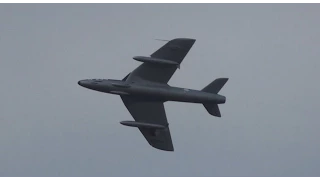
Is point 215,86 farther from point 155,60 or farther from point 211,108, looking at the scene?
point 155,60

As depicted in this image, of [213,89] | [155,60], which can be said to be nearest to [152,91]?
[155,60]

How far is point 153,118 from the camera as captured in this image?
49.3 m

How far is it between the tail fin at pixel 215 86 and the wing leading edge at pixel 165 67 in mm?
3082

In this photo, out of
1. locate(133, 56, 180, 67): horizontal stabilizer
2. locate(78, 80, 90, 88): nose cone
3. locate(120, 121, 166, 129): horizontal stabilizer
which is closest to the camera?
locate(78, 80, 90, 88): nose cone

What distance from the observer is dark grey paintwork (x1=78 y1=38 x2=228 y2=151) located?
46844mm

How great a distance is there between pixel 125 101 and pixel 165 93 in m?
3.61

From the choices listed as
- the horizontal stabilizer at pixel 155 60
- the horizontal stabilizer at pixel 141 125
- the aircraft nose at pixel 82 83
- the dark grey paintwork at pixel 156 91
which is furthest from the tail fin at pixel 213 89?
the aircraft nose at pixel 82 83

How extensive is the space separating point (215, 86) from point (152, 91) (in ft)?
17.2

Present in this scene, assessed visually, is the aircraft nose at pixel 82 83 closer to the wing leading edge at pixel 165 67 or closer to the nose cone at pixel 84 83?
the nose cone at pixel 84 83

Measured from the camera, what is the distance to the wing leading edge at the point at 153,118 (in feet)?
160

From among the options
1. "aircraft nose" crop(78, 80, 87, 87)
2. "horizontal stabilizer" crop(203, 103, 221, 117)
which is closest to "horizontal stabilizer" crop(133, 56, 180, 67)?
"horizontal stabilizer" crop(203, 103, 221, 117)

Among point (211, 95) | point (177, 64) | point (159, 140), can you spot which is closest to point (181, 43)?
point (177, 64)

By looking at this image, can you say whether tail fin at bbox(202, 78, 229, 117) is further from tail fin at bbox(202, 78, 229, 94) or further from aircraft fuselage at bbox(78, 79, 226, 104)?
aircraft fuselage at bbox(78, 79, 226, 104)

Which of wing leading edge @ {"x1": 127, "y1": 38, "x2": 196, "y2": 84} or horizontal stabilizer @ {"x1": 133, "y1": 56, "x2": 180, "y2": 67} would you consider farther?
wing leading edge @ {"x1": 127, "y1": 38, "x2": 196, "y2": 84}
